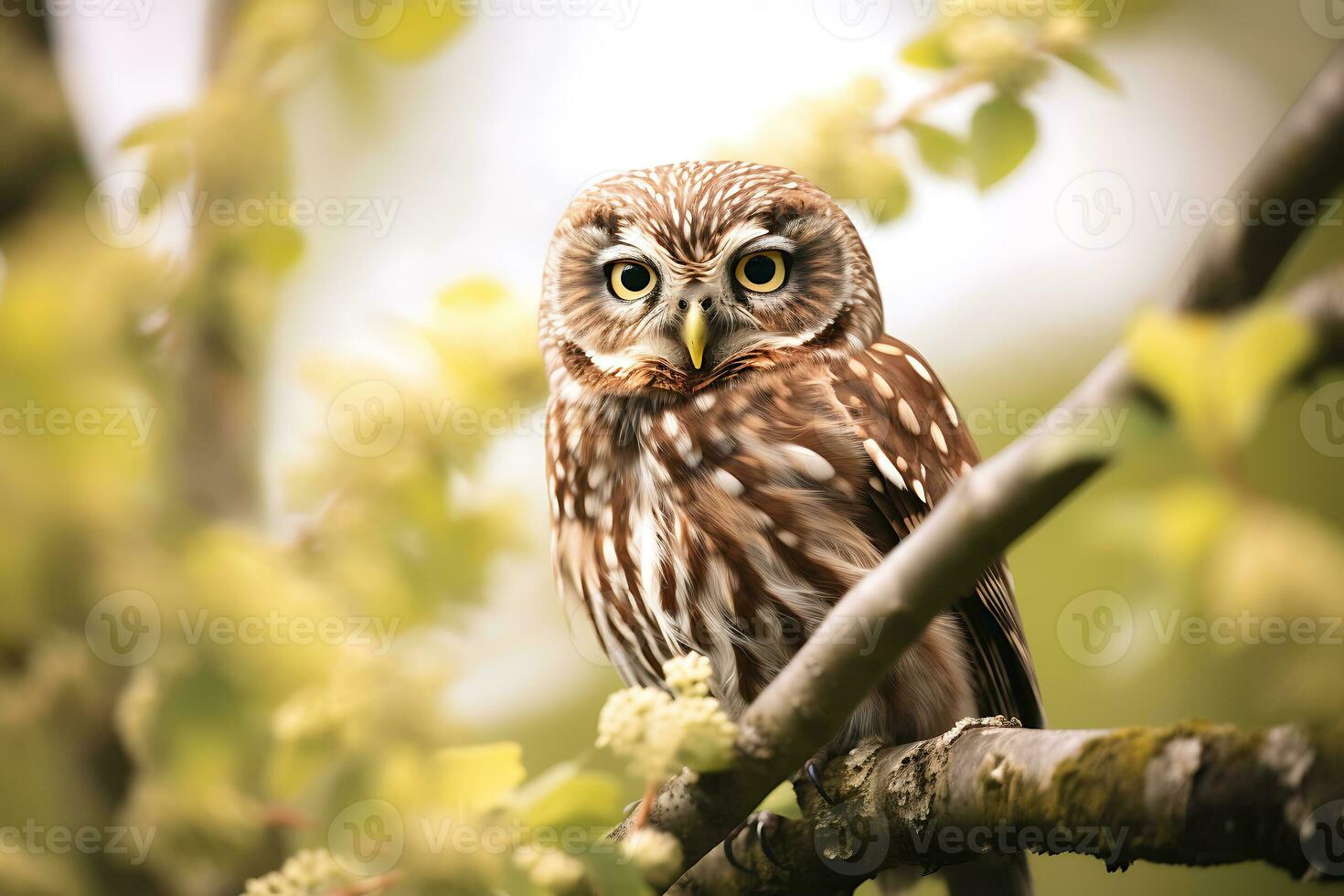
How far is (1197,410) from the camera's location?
0.50 m

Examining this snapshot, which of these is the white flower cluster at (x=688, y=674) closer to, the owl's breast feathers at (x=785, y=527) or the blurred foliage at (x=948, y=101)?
the owl's breast feathers at (x=785, y=527)

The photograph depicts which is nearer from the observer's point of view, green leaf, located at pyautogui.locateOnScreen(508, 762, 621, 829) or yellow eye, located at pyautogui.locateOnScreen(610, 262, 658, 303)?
green leaf, located at pyautogui.locateOnScreen(508, 762, 621, 829)

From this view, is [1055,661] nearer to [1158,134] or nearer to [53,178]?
[1158,134]

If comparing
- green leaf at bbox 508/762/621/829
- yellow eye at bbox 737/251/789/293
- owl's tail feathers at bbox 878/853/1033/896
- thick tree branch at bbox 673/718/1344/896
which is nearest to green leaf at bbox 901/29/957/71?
yellow eye at bbox 737/251/789/293

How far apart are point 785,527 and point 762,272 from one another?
0.38 meters

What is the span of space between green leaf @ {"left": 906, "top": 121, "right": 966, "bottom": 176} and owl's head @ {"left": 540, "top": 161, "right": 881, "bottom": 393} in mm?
158

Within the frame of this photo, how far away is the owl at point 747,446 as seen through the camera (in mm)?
1335

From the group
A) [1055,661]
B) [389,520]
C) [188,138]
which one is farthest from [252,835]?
[1055,661]

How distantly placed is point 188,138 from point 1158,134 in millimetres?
1697

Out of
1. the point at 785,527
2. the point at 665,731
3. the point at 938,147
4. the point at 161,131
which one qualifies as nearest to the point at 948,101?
the point at 938,147

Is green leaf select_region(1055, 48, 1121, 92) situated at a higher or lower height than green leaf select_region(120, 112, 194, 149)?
lower

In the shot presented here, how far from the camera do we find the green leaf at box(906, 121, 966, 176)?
1369 mm

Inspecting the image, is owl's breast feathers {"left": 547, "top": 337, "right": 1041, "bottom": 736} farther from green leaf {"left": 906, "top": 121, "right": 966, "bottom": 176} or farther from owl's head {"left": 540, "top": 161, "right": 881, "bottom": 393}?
green leaf {"left": 906, "top": 121, "right": 966, "bottom": 176}

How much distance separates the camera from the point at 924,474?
137 cm
